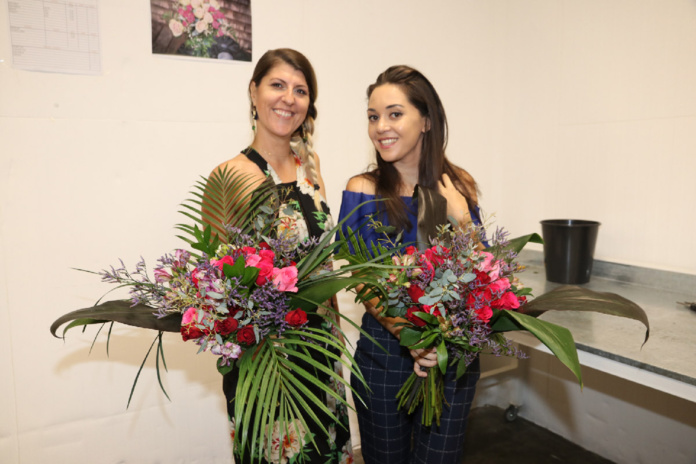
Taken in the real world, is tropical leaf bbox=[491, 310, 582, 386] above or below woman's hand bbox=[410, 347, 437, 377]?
above

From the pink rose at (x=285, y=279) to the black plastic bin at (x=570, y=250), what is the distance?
1654 millimetres

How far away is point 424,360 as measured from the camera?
4.55 feet

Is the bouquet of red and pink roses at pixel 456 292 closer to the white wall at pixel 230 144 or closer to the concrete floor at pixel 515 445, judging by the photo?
the white wall at pixel 230 144

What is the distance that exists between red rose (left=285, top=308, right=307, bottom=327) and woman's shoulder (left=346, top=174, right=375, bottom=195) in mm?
717

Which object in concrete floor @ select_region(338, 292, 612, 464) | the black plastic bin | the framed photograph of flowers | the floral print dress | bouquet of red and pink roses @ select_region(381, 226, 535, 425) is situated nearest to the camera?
bouquet of red and pink roses @ select_region(381, 226, 535, 425)

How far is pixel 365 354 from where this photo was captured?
1.64m

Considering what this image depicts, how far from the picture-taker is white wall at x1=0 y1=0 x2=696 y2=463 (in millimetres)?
1868

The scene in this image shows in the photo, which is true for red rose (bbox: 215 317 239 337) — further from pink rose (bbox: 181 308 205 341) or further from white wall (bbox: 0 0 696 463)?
white wall (bbox: 0 0 696 463)

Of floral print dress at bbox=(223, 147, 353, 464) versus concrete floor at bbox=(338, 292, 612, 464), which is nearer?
floral print dress at bbox=(223, 147, 353, 464)

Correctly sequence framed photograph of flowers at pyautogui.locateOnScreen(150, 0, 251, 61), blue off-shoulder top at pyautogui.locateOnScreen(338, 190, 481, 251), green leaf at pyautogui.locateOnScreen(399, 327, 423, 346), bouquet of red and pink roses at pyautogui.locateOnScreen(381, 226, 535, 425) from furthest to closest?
framed photograph of flowers at pyautogui.locateOnScreen(150, 0, 251, 61)
blue off-shoulder top at pyautogui.locateOnScreen(338, 190, 481, 251)
green leaf at pyautogui.locateOnScreen(399, 327, 423, 346)
bouquet of red and pink roses at pyautogui.locateOnScreen(381, 226, 535, 425)

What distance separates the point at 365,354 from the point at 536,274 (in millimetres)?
1307

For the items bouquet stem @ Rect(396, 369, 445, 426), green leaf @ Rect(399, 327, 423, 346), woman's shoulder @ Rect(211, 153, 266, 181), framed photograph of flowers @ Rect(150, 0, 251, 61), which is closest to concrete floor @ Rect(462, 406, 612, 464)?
bouquet stem @ Rect(396, 369, 445, 426)

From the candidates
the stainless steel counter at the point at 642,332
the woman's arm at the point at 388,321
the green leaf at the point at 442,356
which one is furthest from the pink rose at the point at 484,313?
the stainless steel counter at the point at 642,332

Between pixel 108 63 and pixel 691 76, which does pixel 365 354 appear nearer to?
pixel 108 63
